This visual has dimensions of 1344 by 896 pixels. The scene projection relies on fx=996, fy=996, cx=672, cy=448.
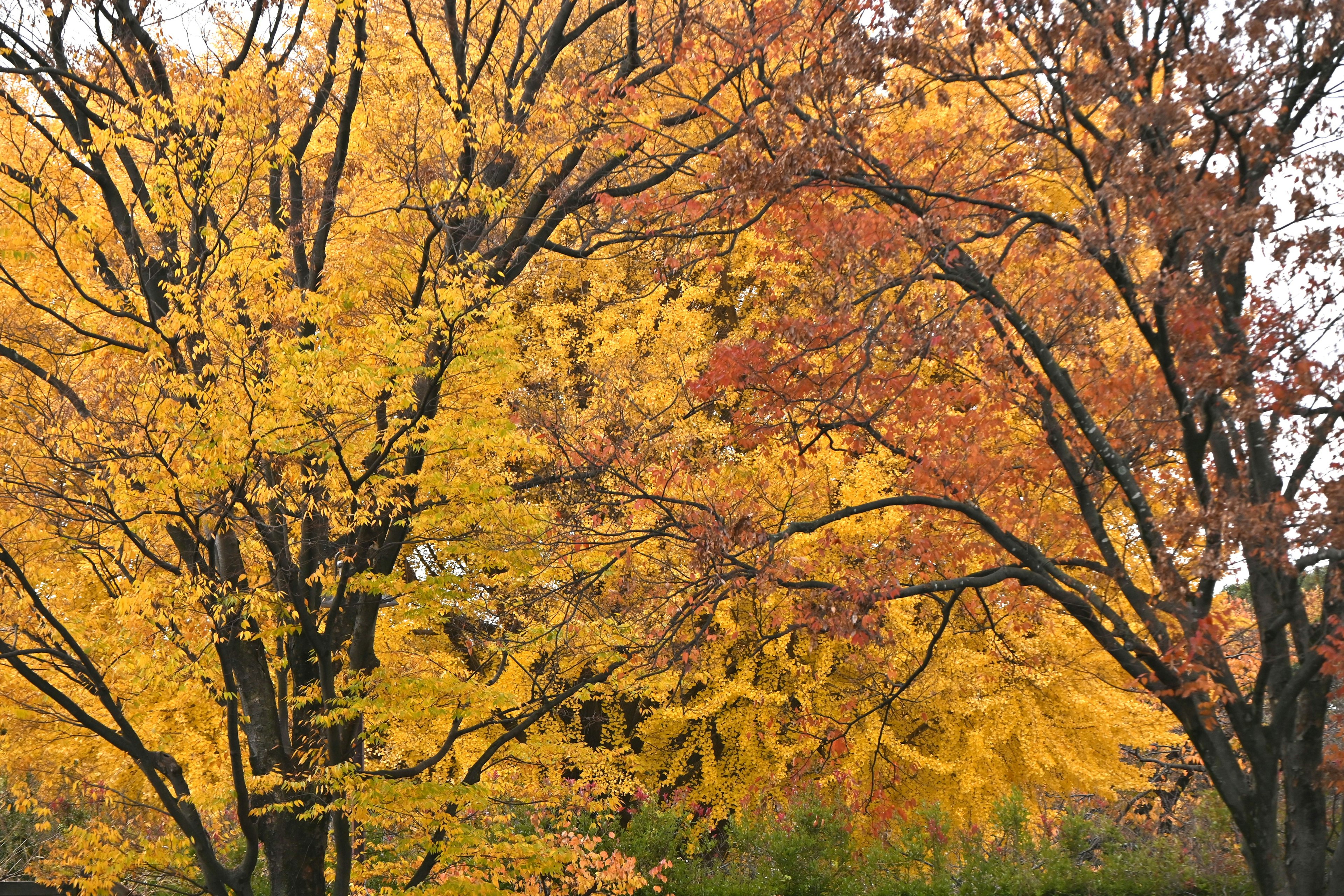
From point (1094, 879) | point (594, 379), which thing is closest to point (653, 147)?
point (594, 379)

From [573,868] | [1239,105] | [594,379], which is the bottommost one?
[573,868]

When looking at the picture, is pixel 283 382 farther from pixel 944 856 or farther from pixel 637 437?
pixel 944 856

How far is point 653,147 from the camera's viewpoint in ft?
36.7

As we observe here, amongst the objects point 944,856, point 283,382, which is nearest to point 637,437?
point 283,382

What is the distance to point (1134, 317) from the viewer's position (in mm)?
5988

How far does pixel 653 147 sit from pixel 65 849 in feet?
29.2

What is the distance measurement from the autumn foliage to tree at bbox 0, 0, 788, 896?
8 centimetres

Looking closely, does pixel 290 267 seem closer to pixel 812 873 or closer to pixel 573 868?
pixel 573 868

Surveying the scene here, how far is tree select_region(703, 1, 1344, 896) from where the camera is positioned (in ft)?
17.6

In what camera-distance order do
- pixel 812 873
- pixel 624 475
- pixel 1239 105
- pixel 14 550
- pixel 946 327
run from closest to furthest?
pixel 1239 105
pixel 946 327
pixel 624 475
pixel 14 550
pixel 812 873

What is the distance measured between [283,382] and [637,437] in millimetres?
4280

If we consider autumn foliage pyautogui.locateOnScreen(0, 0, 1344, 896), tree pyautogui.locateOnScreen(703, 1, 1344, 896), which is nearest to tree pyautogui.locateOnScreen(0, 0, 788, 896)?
autumn foliage pyautogui.locateOnScreen(0, 0, 1344, 896)

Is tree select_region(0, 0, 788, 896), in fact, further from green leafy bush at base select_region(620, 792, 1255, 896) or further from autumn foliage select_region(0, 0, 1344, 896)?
green leafy bush at base select_region(620, 792, 1255, 896)

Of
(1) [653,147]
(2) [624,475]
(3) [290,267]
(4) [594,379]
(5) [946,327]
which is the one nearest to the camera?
(5) [946,327]
